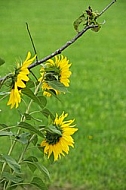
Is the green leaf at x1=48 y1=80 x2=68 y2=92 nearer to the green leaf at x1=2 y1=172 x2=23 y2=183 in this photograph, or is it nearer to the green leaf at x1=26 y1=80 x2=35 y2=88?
the green leaf at x1=26 y1=80 x2=35 y2=88

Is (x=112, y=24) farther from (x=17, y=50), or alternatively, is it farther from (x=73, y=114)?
(x=73, y=114)

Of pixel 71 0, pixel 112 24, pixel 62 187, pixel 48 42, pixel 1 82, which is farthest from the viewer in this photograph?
pixel 71 0

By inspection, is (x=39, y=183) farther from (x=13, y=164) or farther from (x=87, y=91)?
(x=87, y=91)

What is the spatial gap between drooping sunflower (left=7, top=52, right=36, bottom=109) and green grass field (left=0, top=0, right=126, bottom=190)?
8 centimetres

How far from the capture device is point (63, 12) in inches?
584

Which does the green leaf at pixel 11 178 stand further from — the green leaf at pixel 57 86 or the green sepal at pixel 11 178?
the green leaf at pixel 57 86

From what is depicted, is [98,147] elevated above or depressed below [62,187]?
above

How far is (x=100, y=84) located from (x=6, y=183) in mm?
5381

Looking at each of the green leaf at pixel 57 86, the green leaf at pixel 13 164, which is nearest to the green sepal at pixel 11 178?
the green leaf at pixel 13 164

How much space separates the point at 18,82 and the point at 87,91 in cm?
531

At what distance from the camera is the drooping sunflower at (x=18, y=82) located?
1.03m

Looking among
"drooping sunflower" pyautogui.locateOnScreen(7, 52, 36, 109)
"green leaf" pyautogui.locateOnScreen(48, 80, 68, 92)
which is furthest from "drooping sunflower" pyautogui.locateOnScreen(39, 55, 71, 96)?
"drooping sunflower" pyautogui.locateOnScreen(7, 52, 36, 109)

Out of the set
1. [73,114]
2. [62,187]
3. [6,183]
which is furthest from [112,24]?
[6,183]

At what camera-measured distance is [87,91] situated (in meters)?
6.34
